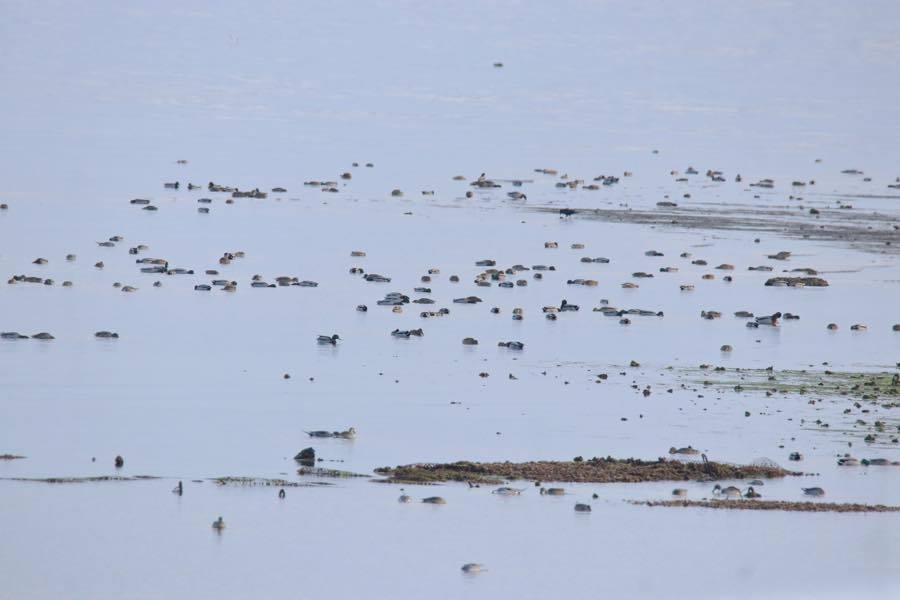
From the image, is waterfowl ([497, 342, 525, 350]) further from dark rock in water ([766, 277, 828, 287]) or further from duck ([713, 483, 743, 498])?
dark rock in water ([766, 277, 828, 287])

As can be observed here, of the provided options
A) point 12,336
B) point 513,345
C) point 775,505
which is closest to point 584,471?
point 775,505

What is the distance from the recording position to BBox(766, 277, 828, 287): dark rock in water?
47.2m

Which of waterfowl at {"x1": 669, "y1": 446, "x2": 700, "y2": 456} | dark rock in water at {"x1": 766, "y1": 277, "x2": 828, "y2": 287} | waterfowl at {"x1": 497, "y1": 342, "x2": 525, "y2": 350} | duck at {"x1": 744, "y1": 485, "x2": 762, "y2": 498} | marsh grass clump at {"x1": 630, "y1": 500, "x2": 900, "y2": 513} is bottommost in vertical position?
marsh grass clump at {"x1": 630, "y1": 500, "x2": 900, "y2": 513}

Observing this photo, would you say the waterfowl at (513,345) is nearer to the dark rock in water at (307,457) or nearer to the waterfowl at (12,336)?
the waterfowl at (12,336)

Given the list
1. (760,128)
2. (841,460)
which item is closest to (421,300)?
(841,460)

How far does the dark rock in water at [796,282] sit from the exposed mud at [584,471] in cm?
2036

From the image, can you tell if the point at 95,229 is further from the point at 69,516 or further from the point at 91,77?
the point at 91,77

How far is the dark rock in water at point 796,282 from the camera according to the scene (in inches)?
1857

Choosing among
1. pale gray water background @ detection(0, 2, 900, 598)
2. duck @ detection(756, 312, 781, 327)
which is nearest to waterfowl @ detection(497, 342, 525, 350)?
pale gray water background @ detection(0, 2, 900, 598)

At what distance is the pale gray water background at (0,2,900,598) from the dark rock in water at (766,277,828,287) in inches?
19.2

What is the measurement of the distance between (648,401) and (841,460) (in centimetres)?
481

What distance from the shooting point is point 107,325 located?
3759 cm

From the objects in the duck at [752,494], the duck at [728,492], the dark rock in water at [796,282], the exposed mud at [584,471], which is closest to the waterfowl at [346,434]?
the exposed mud at [584,471]

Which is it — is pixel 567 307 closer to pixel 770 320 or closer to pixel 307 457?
pixel 770 320
